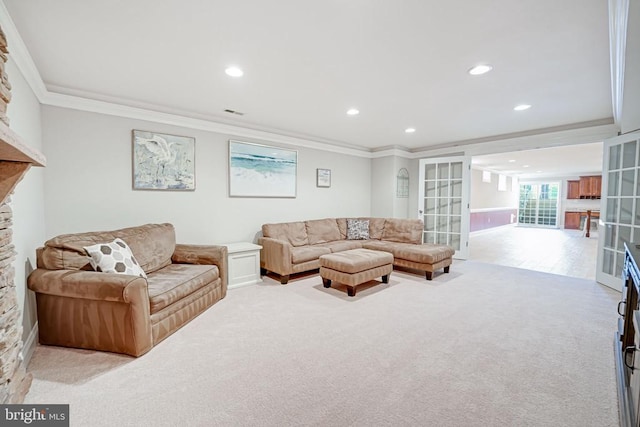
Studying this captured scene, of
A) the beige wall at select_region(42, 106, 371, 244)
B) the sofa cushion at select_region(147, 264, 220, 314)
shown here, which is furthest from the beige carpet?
the beige wall at select_region(42, 106, 371, 244)

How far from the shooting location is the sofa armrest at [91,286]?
6.53ft

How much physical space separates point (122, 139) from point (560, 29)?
4284mm

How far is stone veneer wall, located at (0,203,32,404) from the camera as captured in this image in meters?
1.34

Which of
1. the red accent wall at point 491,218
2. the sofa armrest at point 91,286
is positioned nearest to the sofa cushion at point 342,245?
the sofa armrest at point 91,286

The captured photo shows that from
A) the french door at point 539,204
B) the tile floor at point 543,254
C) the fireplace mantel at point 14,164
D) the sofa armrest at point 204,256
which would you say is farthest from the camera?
the french door at point 539,204

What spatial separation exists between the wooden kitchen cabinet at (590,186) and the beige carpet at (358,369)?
10.2 meters

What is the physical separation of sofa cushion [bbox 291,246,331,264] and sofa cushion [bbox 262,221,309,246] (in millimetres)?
416

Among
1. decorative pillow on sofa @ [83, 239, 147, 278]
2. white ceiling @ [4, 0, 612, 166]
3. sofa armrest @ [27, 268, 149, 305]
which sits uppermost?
white ceiling @ [4, 0, 612, 166]

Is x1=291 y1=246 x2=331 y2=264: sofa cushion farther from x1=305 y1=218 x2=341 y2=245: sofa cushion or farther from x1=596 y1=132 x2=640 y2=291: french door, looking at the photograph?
x1=596 y1=132 x2=640 y2=291: french door

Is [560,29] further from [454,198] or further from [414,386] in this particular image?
[454,198]

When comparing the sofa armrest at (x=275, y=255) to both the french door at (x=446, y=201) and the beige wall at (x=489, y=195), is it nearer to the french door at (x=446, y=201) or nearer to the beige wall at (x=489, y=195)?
the french door at (x=446, y=201)

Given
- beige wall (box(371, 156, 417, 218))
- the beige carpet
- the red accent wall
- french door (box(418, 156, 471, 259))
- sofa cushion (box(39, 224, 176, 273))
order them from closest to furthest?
the beige carpet < sofa cushion (box(39, 224, 176, 273)) < french door (box(418, 156, 471, 259)) < beige wall (box(371, 156, 417, 218)) < the red accent wall

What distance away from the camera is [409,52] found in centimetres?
216

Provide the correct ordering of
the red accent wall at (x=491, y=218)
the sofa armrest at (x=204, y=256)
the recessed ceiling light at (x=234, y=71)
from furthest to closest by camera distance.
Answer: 1. the red accent wall at (x=491, y=218)
2. the sofa armrest at (x=204, y=256)
3. the recessed ceiling light at (x=234, y=71)
